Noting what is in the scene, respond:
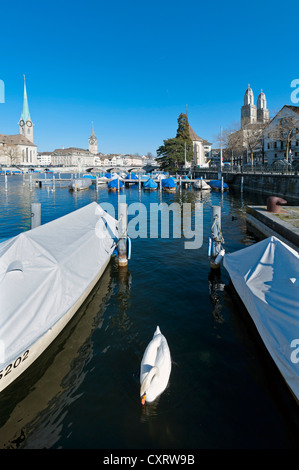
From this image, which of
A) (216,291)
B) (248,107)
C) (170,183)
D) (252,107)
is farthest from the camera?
(252,107)

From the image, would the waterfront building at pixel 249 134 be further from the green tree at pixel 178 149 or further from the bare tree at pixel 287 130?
the green tree at pixel 178 149

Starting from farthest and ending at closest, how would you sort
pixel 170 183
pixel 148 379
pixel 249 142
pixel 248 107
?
pixel 248 107 < pixel 249 142 < pixel 170 183 < pixel 148 379

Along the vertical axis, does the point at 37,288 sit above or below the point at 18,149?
below

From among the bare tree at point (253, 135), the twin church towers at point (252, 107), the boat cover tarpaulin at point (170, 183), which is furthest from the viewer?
the twin church towers at point (252, 107)

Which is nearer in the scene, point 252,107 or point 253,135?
point 253,135

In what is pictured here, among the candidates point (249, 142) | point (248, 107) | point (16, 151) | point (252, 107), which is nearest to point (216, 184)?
point (249, 142)

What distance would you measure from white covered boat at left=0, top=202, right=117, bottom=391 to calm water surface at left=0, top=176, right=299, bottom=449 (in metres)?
0.72

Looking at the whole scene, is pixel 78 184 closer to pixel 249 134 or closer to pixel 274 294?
pixel 249 134

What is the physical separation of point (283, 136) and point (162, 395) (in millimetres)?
68146

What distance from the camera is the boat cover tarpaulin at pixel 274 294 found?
5.31 metres

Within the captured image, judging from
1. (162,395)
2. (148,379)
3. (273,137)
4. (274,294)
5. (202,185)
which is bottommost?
(162,395)

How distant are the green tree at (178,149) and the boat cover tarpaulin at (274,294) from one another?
88143 mm

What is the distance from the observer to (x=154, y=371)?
5195 mm

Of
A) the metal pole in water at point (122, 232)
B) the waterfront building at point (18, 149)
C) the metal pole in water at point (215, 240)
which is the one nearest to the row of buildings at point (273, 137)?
the metal pole in water at point (215, 240)
